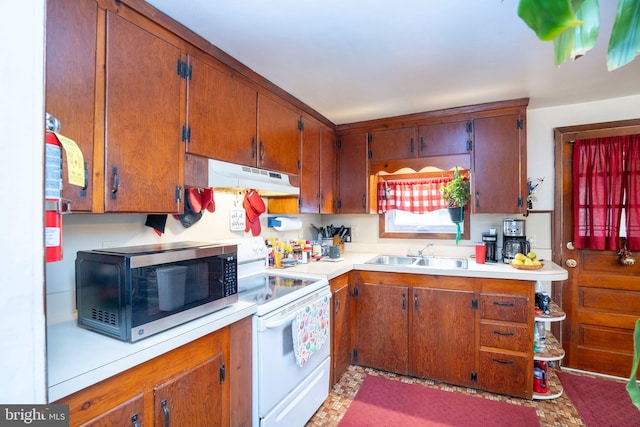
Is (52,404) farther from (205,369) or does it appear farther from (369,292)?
(369,292)

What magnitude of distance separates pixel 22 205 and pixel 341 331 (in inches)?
87.0

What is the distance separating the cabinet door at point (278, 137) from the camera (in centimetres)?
209

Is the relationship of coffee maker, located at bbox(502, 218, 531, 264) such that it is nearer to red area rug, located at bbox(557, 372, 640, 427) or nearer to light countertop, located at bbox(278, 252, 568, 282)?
light countertop, located at bbox(278, 252, 568, 282)

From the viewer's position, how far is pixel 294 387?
69.0 inches

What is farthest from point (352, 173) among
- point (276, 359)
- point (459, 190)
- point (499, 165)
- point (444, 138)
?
point (276, 359)

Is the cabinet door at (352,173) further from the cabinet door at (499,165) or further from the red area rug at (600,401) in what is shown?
the red area rug at (600,401)

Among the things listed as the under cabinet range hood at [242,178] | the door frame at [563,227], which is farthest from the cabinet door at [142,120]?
the door frame at [563,227]

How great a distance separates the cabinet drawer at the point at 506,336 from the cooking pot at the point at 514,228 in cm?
77

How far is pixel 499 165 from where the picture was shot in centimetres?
254

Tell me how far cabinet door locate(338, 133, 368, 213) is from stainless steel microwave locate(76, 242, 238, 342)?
191 cm

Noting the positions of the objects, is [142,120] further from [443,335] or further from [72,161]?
[443,335]

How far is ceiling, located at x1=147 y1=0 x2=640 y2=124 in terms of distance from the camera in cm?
140

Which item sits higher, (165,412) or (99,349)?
(99,349)

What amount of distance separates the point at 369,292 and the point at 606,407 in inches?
68.6
